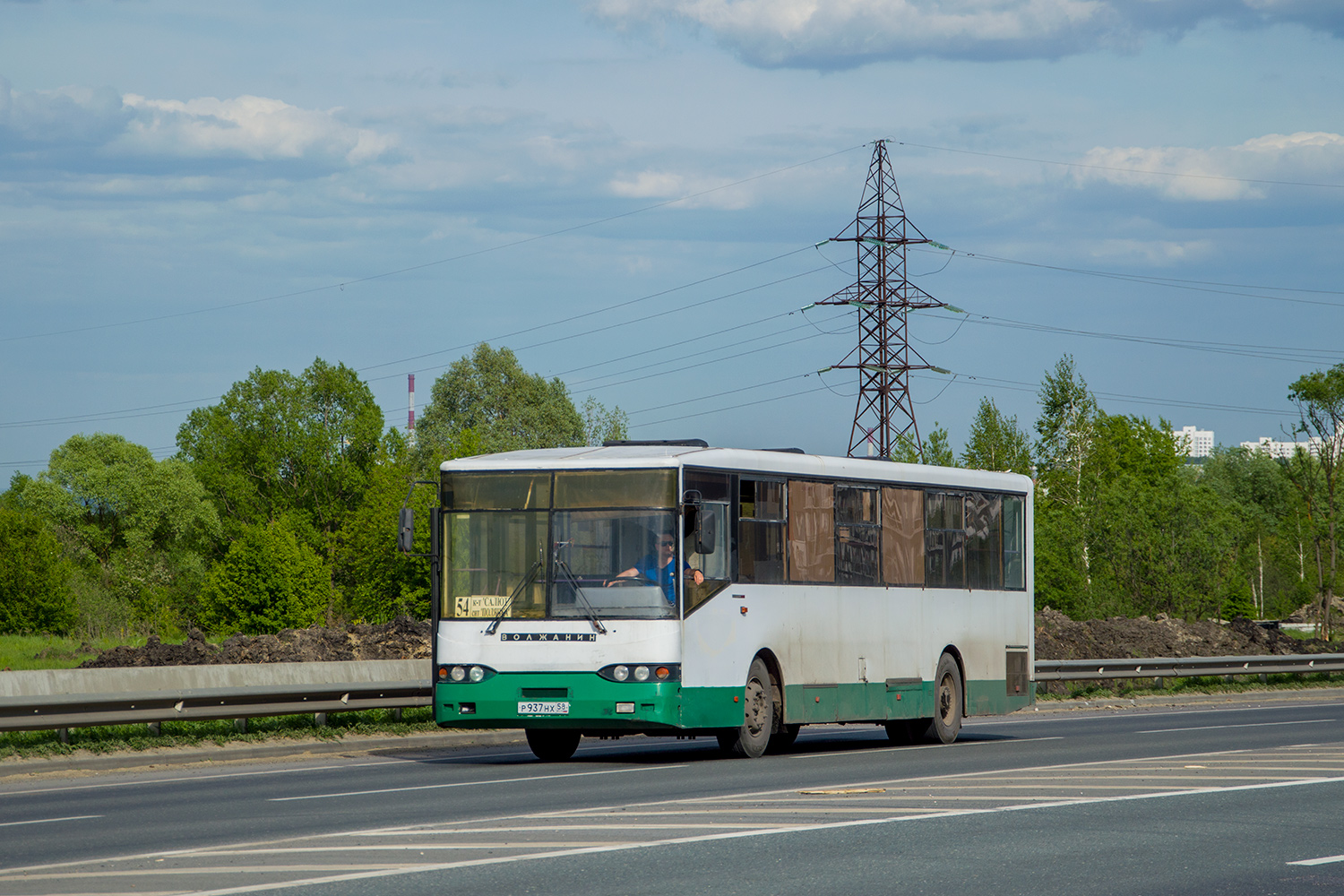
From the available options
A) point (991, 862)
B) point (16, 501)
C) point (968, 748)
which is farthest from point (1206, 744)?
point (16, 501)

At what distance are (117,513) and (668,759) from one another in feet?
279

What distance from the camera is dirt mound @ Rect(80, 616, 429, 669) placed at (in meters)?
32.2

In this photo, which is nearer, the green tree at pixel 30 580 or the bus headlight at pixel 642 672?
the bus headlight at pixel 642 672

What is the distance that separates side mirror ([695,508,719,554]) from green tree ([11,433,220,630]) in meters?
78.8

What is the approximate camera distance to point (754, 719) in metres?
17.5

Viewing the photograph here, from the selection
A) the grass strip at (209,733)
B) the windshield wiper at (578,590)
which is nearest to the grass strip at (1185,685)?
the grass strip at (209,733)

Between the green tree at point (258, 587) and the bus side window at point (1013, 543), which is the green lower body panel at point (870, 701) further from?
the green tree at point (258, 587)

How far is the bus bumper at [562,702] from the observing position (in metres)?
16.3

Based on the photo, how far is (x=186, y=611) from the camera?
305ft

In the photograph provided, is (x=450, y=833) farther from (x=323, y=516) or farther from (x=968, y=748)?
(x=323, y=516)

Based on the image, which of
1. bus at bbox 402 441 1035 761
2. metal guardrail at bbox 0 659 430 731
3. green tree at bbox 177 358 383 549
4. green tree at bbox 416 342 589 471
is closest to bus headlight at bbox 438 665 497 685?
bus at bbox 402 441 1035 761

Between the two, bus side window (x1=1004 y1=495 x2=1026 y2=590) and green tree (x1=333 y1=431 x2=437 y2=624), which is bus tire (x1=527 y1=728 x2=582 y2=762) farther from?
green tree (x1=333 y1=431 x2=437 y2=624)

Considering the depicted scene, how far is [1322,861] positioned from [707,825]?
3.71 metres

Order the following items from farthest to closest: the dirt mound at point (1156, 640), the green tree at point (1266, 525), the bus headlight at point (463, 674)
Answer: the green tree at point (1266, 525), the dirt mound at point (1156, 640), the bus headlight at point (463, 674)
